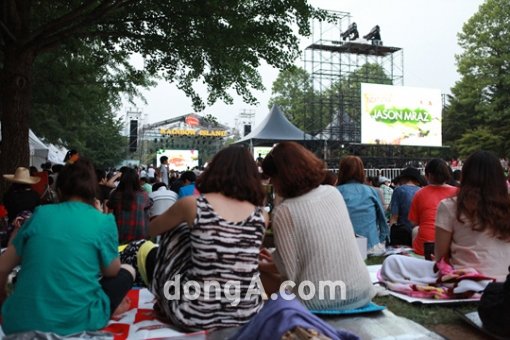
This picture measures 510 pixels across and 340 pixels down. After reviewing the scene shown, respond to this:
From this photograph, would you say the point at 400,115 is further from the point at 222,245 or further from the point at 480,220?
the point at 222,245

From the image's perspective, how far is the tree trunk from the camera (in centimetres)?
682

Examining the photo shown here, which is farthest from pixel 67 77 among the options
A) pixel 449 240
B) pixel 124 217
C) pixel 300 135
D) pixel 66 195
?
pixel 300 135

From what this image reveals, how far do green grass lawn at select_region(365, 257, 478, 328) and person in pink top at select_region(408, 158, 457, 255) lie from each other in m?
1.34

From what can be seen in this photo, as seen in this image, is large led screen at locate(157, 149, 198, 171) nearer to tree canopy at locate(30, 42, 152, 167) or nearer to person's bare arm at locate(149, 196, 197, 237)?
Answer: tree canopy at locate(30, 42, 152, 167)

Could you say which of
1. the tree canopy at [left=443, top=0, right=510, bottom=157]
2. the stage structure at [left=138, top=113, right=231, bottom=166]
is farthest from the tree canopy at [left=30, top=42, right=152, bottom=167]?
the stage structure at [left=138, top=113, right=231, bottom=166]

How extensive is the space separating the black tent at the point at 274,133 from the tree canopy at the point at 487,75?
10.5 meters

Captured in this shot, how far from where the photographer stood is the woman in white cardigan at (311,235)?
2.45 m

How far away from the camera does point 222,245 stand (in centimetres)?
223

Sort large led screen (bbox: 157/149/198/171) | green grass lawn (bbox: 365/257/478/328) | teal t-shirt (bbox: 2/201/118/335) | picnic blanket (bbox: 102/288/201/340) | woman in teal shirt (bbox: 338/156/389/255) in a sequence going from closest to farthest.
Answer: teal t-shirt (bbox: 2/201/118/335)
picnic blanket (bbox: 102/288/201/340)
green grass lawn (bbox: 365/257/478/328)
woman in teal shirt (bbox: 338/156/389/255)
large led screen (bbox: 157/149/198/171)

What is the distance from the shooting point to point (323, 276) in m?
2.48

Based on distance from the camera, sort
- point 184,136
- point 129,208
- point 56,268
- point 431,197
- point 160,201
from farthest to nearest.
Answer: point 184,136 → point 160,201 → point 129,208 → point 431,197 → point 56,268

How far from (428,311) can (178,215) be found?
1.82 meters

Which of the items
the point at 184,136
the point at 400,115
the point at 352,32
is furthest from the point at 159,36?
the point at 184,136

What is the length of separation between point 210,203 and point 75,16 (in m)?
5.71
